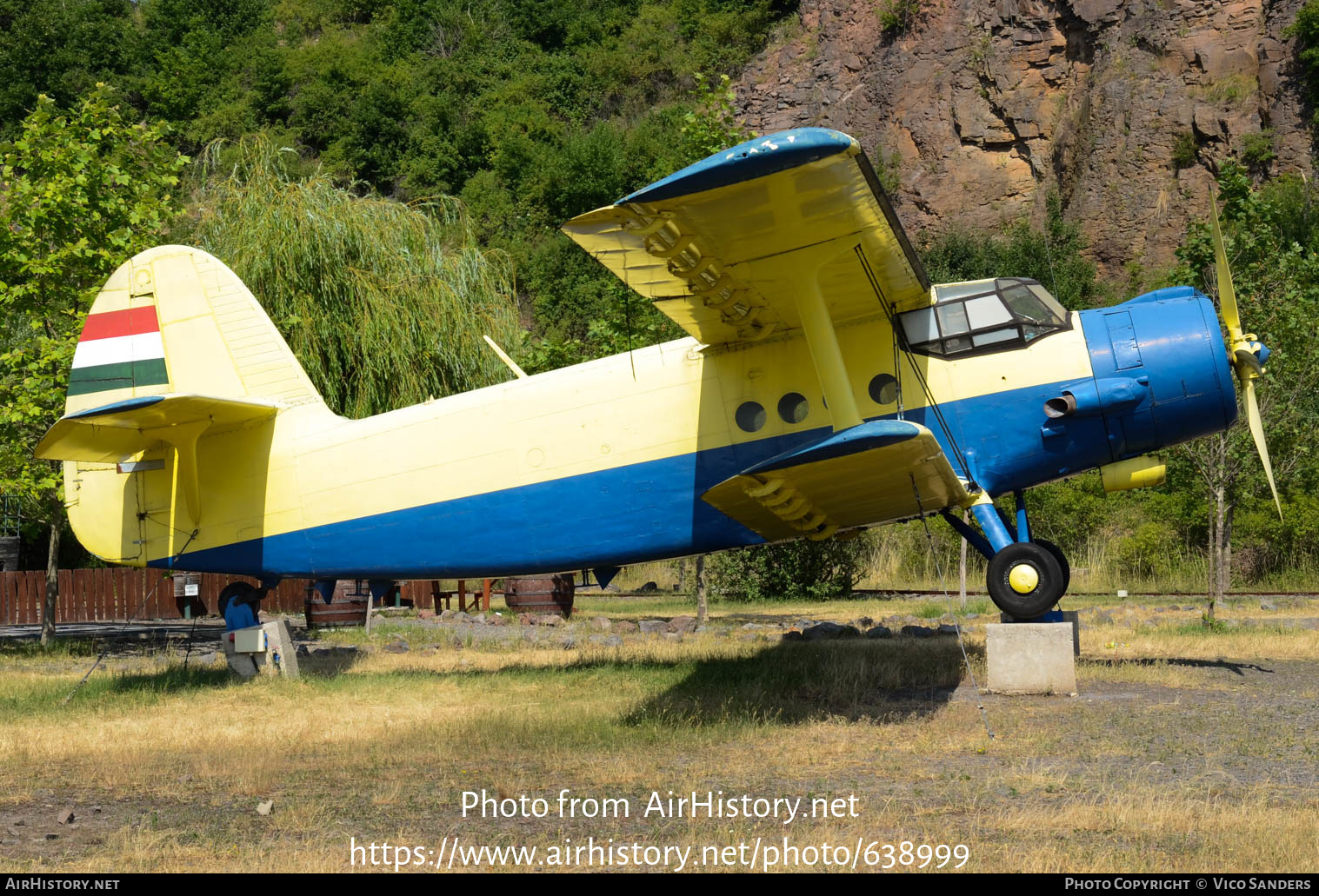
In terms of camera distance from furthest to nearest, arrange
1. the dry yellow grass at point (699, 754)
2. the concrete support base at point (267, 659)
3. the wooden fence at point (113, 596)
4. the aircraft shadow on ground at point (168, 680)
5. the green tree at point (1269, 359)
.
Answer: the wooden fence at point (113, 596) → the green tree at point (1269, 359) → the concrete support base at point (267, 659) → the aircraft shadow on ground at point (168, 680) → the dry yellow grass at point (699, 754)

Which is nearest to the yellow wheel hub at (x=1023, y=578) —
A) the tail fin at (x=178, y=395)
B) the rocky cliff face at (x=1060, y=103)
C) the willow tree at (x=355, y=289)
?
the tail fin at (x=178, y=395)

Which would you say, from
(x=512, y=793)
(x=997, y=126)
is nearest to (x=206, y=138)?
(x=997, y=126)

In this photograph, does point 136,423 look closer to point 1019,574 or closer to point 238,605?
point 238,605

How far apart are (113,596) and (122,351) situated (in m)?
17.7

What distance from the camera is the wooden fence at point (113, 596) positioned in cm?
2611

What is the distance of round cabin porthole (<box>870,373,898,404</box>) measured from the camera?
9797 mm

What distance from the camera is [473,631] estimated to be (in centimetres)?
1756

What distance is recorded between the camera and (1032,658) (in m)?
A: 9.84

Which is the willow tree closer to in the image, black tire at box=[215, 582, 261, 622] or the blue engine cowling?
black tire at box=[215, 582, 261, 622]

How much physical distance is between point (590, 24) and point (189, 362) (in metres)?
69.5

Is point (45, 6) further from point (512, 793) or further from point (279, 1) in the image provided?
point (512, 793)

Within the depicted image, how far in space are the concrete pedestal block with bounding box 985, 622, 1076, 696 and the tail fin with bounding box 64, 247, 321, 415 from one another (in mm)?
7335

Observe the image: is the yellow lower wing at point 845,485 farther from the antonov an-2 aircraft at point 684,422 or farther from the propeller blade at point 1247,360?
the propeller blade at point 1247,360

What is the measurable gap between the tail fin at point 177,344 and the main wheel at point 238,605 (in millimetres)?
2271
